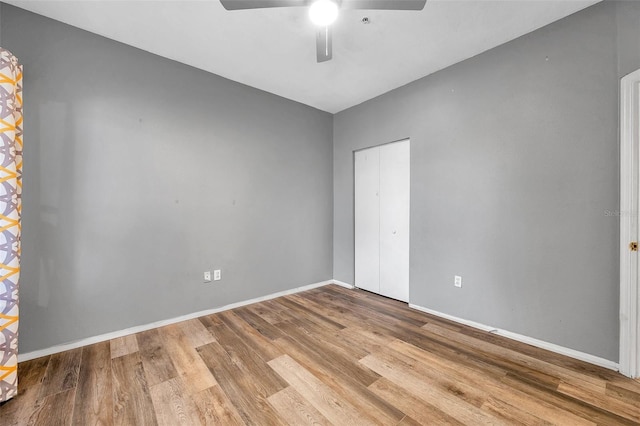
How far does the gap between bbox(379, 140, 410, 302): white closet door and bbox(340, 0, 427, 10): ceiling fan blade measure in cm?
173

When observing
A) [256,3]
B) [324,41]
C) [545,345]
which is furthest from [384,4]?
[545,345]

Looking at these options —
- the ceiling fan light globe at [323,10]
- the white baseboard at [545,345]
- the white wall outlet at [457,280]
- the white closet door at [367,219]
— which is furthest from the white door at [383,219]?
the ceiling fan light globe at [323,10]

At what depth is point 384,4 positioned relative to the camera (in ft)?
5.19

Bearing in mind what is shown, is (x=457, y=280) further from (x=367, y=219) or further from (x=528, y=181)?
(x=367, y=219)

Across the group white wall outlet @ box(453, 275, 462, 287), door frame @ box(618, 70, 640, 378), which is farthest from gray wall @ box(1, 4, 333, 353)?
door frame @ box(618, 70, 640, 378)

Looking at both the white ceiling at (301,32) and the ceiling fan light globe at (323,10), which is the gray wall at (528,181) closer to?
the white ceiling at (301,32)

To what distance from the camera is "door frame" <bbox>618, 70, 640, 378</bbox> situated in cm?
172

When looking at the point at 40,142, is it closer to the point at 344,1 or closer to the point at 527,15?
the point at 344,1

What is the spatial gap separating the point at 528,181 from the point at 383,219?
162 cm

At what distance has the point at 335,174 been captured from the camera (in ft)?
13.4

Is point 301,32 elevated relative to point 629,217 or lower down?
elevated

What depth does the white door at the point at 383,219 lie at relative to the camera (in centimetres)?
322

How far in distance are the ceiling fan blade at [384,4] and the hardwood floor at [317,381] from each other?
2.46 meters

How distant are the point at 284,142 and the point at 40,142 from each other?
2341 mm
